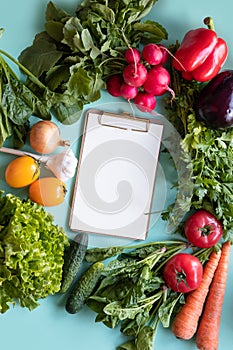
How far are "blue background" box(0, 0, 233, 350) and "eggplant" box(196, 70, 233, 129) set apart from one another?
0.17 m

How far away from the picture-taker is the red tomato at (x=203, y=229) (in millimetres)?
1965

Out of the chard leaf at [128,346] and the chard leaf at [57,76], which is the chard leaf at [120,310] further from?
the chard leaf at [57,76]

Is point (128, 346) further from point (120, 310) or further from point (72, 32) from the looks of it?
point (72, 32)

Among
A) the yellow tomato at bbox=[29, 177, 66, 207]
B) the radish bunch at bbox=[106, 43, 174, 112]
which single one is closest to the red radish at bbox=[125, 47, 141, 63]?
the radish bunch at bbox=[106, 43, 174, 112]

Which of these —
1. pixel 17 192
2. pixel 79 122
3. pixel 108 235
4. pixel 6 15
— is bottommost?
pixel 108 235

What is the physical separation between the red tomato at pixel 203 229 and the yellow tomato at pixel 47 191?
420mm

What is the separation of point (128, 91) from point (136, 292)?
2.02 feet

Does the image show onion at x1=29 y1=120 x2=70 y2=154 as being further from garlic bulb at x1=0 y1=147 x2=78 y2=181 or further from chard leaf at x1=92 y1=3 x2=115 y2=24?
chard leaf at x1=92 y1=3 x2=115 y2=24

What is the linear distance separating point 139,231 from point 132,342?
0.35 meters

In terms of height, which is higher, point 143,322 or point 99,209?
Answer: point 99,209

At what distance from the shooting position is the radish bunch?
1.88m

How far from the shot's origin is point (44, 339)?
1970 mm

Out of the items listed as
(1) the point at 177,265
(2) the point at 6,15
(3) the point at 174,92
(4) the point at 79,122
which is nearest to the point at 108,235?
(1) the point at 177,265

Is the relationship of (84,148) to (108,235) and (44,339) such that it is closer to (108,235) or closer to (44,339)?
(108,235)
